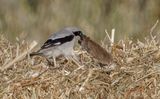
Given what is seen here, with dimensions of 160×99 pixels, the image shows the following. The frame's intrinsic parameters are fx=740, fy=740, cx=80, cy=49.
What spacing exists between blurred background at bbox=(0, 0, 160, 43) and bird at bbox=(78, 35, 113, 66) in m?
2.22

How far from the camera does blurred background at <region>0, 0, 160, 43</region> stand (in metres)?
7.79

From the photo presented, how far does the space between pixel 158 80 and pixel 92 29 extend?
2.88 meters

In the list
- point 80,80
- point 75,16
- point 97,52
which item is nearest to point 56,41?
point 97,52

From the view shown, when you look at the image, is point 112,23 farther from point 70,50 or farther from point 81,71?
point 81,71

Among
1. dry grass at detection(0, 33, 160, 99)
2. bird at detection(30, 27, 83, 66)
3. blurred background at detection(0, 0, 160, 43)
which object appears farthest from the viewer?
blurred background at detection(0, 0, 160, 43)

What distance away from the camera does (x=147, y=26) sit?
7.80m

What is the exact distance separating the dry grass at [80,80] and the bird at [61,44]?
27 cm

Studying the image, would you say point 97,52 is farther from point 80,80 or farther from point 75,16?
point 75,16

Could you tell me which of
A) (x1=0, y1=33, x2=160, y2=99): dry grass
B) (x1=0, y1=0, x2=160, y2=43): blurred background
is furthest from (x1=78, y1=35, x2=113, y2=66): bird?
(x1=0, y1=0, x2=160, y2=43): blurred background

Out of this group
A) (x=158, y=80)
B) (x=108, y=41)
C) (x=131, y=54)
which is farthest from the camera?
(x=108, y=41)

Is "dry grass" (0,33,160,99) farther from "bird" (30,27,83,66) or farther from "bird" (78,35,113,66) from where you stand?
"bird" (30,27,83,66)

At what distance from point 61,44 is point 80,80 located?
2.84ft

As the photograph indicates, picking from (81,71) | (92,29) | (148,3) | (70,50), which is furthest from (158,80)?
(148,3)

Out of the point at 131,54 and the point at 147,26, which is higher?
the point at 131,54
